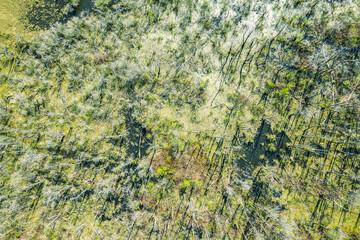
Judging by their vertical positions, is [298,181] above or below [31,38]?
below

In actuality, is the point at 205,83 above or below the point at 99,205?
above

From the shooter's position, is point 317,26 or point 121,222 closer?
point 121,222

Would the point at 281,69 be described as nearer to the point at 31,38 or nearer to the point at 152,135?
the point at 152,135

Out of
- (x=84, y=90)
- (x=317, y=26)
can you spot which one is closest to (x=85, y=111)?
(x=84, y=90)

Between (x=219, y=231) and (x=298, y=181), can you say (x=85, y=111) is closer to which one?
(x=219, y=231)

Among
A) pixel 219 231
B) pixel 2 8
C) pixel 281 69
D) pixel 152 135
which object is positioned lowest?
pixel 219 231

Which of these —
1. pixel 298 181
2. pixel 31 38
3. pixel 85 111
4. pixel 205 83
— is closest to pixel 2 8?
pixel 31 38
